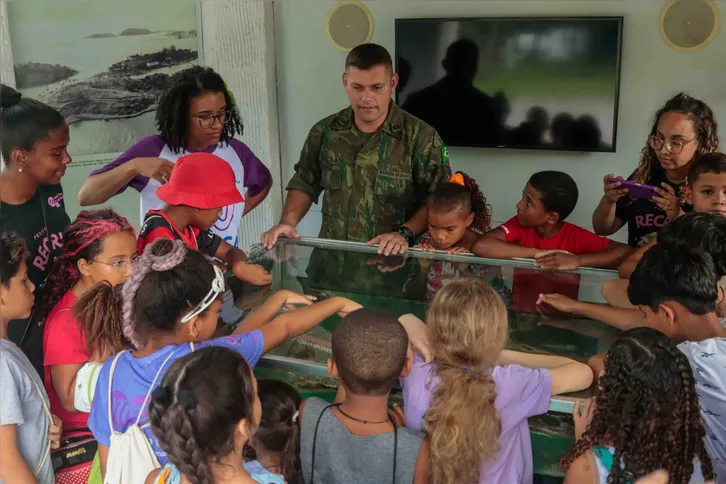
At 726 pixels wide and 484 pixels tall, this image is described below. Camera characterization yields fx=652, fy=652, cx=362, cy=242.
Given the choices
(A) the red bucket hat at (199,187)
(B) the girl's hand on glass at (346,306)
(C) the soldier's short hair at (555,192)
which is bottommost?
(B) the girl's hand on glass at (346,306)

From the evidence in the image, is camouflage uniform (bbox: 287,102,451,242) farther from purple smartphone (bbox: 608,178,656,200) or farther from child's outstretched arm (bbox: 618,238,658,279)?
child's outstretched arm (bbox: 618,238,658,279)

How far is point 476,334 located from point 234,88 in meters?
3.48

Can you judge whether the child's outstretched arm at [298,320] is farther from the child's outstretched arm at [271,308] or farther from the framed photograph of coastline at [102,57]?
the framed photograph of coastline at [102,57]

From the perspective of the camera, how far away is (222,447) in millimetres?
1355

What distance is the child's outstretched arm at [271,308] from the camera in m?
1.89

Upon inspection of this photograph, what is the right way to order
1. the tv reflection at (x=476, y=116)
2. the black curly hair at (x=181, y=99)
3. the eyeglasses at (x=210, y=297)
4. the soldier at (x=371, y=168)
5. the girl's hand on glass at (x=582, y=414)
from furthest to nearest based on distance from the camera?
the tv reflection at (x=476, y=116) → the soldier at (x=371, y=168) → the black curly hair at (x=181, y=99) → the eyeglasses at (x=210, y=297) → the girl's hand on glass at (x=582, y=414)

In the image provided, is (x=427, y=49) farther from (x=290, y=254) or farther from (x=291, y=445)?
(x=291, y=445)

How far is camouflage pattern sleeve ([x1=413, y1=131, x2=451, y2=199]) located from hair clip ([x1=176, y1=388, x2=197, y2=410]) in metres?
1.83

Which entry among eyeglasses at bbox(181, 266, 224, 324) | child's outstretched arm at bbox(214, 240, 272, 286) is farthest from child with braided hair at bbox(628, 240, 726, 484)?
child's outstretched arm at bbox(214, 240, 272, 286)

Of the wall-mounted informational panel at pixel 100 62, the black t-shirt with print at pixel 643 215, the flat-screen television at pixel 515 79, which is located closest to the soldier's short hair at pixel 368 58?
the black t-shirt with print at pixel 643 215

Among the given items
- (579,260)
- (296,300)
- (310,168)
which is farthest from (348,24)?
(296,300)

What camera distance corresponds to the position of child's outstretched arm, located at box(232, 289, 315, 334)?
1893 mm

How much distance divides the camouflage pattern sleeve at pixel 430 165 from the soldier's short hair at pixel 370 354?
1.50m

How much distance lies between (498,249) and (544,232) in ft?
1.47
